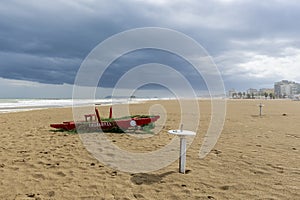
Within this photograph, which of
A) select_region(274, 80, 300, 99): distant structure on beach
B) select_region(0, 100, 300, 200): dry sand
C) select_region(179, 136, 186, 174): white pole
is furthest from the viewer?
select_region(274, 80, 300, 99): distant structure on beach

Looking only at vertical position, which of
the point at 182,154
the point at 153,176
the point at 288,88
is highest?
the point at 288,88

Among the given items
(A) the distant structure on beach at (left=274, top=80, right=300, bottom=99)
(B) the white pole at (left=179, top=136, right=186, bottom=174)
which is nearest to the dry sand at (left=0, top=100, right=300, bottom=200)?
(B) the white pole at (left=179, top=136, right=186, bottom=174)

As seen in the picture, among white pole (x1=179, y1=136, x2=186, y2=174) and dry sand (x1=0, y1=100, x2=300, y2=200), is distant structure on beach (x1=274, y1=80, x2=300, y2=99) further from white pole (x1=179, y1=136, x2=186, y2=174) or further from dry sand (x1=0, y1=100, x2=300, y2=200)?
white pole (x1=179, y1=136, x2=186, y2=174)

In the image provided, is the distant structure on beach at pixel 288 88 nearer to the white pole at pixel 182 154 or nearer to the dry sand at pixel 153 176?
the dry sand at pixel 153 176

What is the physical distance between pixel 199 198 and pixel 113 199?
4.33 ft

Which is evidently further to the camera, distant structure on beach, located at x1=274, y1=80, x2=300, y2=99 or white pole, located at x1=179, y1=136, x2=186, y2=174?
distant structure on beach, located at x1=274, y1=80, x2=300, y2=99

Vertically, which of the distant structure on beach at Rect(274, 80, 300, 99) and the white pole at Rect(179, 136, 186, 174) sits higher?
the distant structure on beach at Rect(274, 80, 300, 99)

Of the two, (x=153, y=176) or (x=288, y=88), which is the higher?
(x=288, y=88)

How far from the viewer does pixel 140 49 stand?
838 centimetres

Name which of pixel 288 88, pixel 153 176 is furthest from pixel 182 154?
pixel 288 88

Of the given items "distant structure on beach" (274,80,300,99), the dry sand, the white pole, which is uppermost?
"distant structure on beach" (274,80,300,99)

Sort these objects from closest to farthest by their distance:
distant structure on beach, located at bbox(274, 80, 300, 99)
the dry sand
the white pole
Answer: the dry sand → the white pole → distant structure on beach, located at bbox(274, 80, 300, 99)

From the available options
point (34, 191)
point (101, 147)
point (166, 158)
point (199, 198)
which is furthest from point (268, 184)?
point (101, 147)

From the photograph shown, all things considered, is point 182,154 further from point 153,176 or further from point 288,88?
point 288,88
